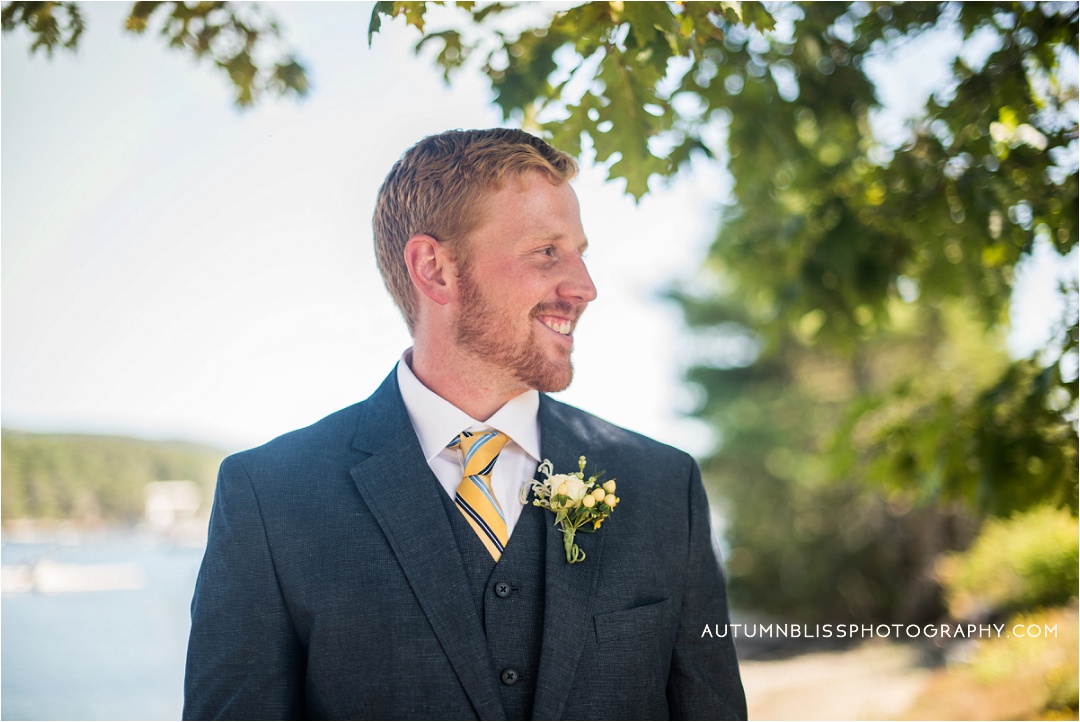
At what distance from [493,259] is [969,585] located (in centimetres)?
887

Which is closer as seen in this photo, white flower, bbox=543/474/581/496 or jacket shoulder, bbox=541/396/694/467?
white flower, bbox=543/474/581/496

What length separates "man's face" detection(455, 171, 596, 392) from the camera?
7.11ft

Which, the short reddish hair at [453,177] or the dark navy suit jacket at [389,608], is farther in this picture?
the short reddish hair at [453,177]

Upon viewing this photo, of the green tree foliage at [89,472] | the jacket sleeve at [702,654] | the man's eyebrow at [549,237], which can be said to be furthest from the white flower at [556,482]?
the green tree foliage at [89,472]

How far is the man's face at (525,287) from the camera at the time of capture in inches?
85.4

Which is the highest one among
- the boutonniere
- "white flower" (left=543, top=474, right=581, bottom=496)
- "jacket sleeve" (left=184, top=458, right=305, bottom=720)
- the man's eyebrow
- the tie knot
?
the man's eyebrow

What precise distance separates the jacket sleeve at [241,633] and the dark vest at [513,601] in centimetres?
44

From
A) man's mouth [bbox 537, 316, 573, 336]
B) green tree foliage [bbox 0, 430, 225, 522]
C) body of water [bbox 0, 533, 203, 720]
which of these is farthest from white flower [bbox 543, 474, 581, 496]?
green tree foliage [bbox 0, 430, 225, 522]

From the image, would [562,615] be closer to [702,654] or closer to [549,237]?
[702,654]

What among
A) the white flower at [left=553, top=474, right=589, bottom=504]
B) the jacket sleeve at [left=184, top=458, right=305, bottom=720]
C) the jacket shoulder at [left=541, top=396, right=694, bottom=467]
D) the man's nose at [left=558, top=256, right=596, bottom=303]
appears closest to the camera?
the jacket sleeve at [left=184, top=458, right=305, bottom=720]

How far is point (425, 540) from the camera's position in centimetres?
204

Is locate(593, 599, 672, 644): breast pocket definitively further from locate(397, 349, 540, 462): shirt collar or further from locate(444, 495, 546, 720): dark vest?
locate(397, 349, 540, 462): shirt collar

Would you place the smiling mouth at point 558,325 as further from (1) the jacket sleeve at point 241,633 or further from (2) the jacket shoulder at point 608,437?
(1) the jacket sleeve at point 241,633

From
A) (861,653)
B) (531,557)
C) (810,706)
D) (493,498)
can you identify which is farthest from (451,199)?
(861,653)
